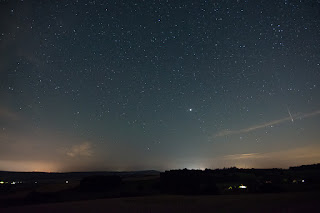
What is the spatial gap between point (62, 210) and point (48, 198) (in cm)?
1030

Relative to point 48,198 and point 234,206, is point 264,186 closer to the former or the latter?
point 234,206

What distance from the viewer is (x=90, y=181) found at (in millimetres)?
30953

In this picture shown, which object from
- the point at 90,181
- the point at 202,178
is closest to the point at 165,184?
the point at 202,178

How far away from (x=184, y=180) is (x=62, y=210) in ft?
48.1

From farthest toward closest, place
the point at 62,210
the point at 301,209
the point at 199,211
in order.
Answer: the point at 62,210, the point at 199,211, the point at 301,209

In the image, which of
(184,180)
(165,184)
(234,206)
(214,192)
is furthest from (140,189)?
(234,206)

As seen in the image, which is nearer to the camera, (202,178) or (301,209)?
(301,209)

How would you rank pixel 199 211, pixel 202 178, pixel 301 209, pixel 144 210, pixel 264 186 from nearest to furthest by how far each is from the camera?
pixel 301 209 → pixel 199 211 → pixel 144 210 → pixel 264 186 → pixel 202 178

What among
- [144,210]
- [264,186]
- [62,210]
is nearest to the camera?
[144,210]

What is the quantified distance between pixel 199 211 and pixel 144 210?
3516 mm

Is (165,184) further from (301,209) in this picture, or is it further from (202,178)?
(301,209)

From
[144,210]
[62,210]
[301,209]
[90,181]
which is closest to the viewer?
[301,209]

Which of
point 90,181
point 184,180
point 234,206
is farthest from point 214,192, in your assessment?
point 90,181

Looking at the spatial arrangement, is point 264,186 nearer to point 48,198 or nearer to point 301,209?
point 301,209
